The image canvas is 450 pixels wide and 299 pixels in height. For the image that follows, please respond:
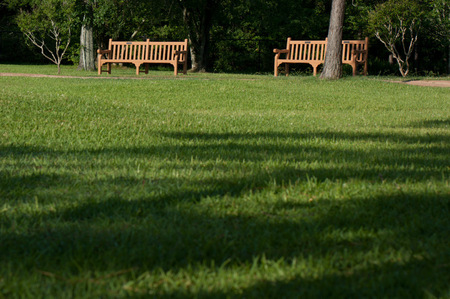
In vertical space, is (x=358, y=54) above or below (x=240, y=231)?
above

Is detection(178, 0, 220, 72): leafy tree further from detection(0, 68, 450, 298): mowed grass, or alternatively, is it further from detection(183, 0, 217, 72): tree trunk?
detection(0, 68, 450, 298): mowed grass

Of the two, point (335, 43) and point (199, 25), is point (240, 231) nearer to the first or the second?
point (335, 43)

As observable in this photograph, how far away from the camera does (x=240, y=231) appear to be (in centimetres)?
261

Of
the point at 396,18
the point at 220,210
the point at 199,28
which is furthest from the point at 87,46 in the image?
the point at 220,210

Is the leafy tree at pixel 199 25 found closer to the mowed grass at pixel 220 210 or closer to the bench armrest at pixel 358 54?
Result: the bench armrest at pixel 358 54

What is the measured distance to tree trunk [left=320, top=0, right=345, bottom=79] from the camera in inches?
624

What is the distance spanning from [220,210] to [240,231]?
1.18ft

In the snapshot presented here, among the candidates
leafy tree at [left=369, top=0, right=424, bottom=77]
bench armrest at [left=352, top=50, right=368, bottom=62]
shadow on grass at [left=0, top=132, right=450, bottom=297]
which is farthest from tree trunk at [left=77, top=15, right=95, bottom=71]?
shadow on grass at [left=0, top=132, right=450, bottom=297]

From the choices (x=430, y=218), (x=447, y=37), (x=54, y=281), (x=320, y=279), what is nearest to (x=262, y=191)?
(x=430, y=218)

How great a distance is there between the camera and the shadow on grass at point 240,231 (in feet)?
7.06

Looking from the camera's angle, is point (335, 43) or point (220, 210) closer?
point (220, 210)

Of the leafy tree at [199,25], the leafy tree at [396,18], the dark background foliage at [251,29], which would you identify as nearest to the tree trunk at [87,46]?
the dark background foliage at [251,29]

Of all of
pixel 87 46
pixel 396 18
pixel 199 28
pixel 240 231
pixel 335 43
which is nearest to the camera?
pixel 240 231

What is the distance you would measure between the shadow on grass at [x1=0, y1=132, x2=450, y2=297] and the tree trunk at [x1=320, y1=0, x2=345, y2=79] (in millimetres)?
12416
